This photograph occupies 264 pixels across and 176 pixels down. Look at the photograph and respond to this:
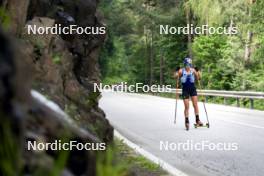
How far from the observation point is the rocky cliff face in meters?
1.95

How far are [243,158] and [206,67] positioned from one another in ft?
105

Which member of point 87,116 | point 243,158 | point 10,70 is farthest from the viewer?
point 243,158

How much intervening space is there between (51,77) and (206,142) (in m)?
6.64

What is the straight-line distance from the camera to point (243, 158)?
33.4ft

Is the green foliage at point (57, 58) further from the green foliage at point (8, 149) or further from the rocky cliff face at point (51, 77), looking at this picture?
the green foliage at point (8, 149)

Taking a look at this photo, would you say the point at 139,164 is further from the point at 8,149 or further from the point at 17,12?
the point at 8,149

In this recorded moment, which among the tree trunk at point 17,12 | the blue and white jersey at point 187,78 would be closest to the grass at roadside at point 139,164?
the tree trunk at point 17,12

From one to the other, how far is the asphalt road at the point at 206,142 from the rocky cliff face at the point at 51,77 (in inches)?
72.1

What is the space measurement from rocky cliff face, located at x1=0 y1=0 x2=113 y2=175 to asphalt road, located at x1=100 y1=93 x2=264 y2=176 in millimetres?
1832

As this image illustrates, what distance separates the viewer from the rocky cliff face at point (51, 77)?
Answer: 1954mm

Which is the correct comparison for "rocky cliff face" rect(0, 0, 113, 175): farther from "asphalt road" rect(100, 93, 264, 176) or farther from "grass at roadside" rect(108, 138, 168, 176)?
"asphalt road" rect(100, 93, 264, 176)

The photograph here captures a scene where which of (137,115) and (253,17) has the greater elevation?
(253,17)

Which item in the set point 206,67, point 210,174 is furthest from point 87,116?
point 206,67

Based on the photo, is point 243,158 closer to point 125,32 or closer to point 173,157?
point 173,157
